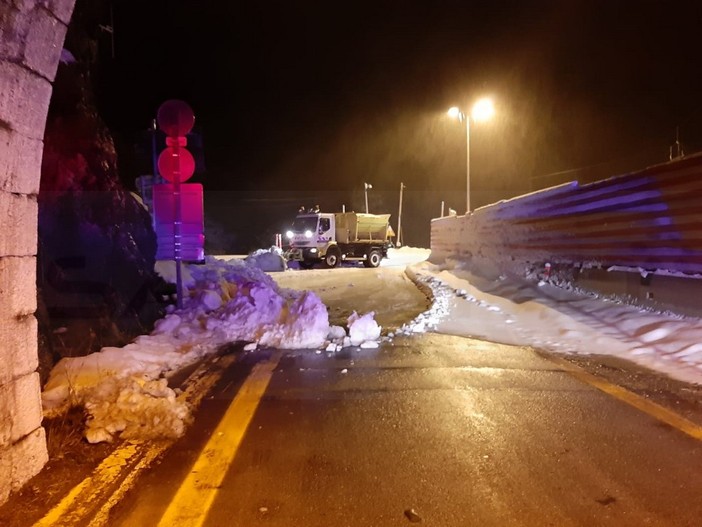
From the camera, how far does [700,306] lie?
8.03 meters

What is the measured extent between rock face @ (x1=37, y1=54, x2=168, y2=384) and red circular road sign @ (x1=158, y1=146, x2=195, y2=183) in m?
1.13

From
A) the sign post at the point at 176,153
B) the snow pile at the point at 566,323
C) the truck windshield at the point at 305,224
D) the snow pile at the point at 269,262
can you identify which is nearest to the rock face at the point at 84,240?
the sign post at the point at 176,153

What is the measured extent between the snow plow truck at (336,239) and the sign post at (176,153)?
728 inches

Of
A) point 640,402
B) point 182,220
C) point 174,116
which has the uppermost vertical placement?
point 174,116

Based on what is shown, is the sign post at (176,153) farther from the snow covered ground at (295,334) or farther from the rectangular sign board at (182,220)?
the snow covered ground at (295,334)

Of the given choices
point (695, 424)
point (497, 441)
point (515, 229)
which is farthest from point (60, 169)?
point (515, 229)

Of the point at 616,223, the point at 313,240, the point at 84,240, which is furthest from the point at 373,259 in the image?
the point at 84,240

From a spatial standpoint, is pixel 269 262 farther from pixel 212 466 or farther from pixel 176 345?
pixel 212 466

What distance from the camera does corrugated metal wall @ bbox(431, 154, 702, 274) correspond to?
8359mm

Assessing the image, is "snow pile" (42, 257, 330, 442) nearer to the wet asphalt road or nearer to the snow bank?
the snow bank

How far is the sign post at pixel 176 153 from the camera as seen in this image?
8.96 metres

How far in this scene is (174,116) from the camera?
8.95 m

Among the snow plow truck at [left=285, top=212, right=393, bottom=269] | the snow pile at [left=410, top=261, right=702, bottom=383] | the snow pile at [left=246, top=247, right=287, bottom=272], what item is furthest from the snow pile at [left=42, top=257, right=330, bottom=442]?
the snow plow truck at [left=285, top=212, right=393, bottom=269]

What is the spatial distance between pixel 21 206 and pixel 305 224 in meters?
24.9
